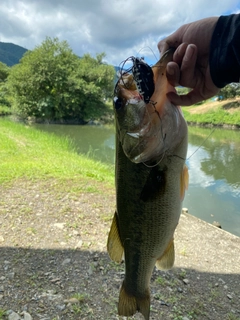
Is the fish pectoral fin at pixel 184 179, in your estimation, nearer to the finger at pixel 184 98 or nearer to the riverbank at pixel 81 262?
the finger at pixel 184 98

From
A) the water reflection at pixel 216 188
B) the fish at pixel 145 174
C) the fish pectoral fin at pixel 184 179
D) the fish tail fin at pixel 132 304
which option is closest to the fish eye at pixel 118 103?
the fish at pixel 145 174

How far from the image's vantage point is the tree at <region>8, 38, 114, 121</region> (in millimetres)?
33031

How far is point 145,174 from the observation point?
158cm

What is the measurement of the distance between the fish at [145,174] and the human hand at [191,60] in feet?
0.17

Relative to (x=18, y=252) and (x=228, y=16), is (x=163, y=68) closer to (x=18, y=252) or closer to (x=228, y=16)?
(x=228, y=16)

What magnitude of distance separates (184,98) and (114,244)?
3.34 feet

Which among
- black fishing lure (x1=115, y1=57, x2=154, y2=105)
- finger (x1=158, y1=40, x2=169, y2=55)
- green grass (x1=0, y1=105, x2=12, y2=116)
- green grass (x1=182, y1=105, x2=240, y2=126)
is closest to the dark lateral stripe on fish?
black fishing lure (x1=115, y1=57, x2=154, y2=105)

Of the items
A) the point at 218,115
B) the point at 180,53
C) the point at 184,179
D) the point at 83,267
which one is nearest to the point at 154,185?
the point at 184,179

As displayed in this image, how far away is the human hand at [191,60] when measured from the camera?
57.4 inches

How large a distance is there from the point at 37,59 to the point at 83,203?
103ft

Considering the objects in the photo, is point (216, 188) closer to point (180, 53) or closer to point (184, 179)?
point (184, 179)

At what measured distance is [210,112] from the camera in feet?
118

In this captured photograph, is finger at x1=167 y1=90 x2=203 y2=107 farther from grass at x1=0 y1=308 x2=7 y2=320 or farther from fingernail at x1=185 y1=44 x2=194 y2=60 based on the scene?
grass at x1=0 y1=308 x2=7 y2=320

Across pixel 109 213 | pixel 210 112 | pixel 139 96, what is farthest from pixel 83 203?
pixel 210 112
